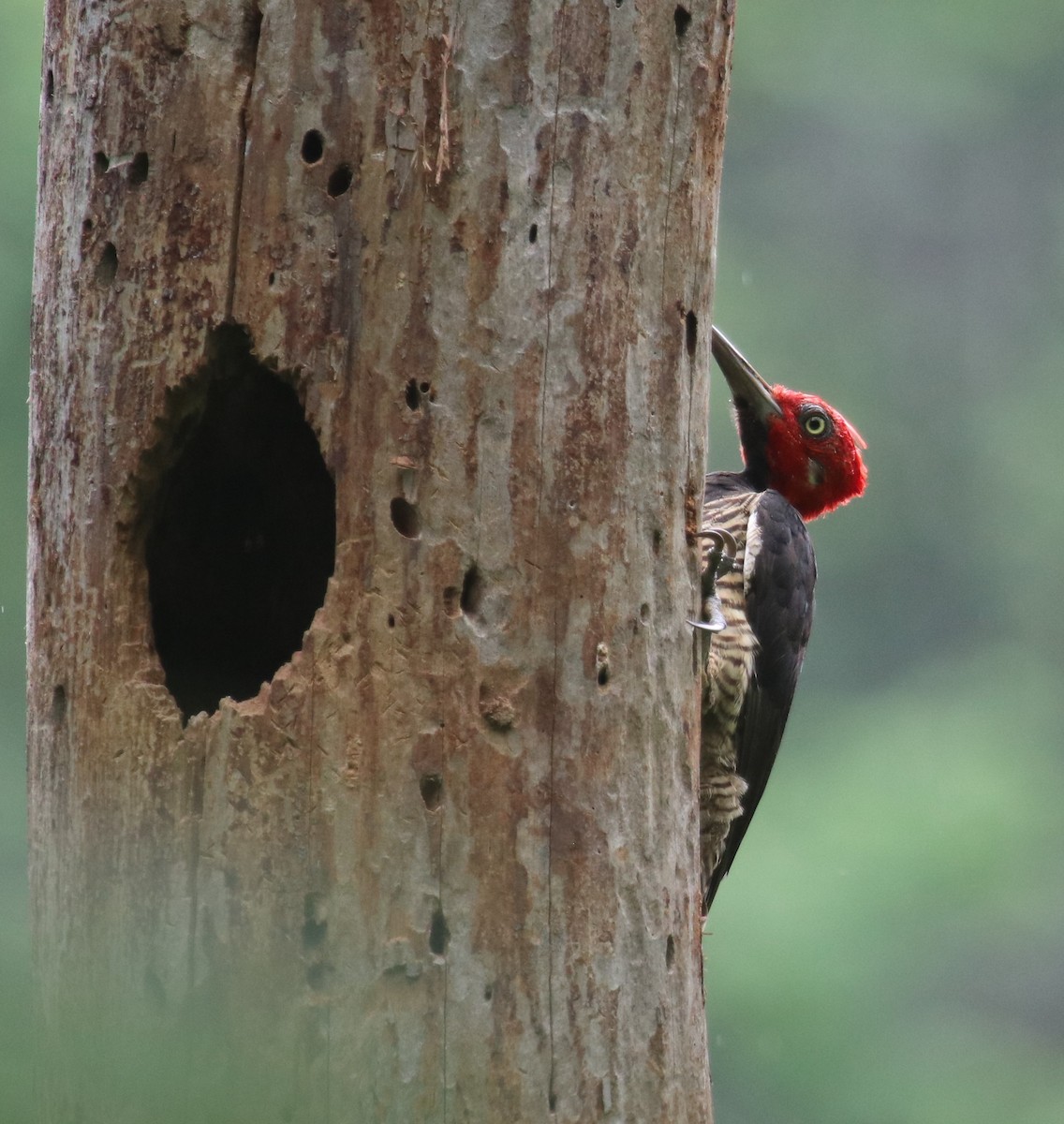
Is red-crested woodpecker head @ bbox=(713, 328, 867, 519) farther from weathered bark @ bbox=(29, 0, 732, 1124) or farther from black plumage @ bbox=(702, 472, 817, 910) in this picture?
weathered bark @ bbox=(29, 0, 732, 1124)

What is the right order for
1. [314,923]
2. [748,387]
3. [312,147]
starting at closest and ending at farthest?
1. [314,923]
2. [312,147]
3. [748,387]

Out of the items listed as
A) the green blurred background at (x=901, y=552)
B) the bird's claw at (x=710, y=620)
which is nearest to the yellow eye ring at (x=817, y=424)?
the bird's claw at (x=710, y=620)

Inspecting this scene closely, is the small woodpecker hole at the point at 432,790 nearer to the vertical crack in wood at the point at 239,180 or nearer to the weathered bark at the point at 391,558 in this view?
the weathered bark at the point at 391,558

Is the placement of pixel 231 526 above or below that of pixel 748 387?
below

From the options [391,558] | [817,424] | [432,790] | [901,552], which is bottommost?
[432,790]

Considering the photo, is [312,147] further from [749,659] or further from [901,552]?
[901,552]

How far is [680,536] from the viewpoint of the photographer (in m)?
3.27

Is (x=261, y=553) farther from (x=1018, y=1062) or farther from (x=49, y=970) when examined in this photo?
(x=1018, y=1062)

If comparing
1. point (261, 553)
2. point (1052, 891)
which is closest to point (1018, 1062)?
point (1052, 891)

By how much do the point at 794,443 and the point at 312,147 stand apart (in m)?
2.82

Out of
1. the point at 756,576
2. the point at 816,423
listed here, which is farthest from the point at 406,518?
the point at 816,423

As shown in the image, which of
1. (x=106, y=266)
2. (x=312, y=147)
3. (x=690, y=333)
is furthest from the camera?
(x=690, y=333)

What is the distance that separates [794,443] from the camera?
5.57m

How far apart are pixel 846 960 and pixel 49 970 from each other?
9293 mm
